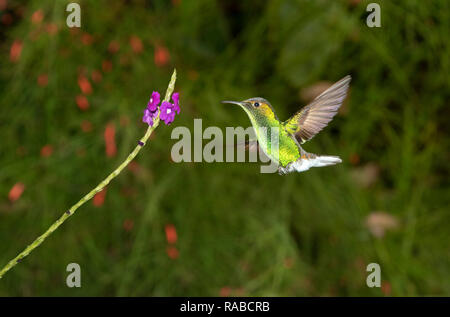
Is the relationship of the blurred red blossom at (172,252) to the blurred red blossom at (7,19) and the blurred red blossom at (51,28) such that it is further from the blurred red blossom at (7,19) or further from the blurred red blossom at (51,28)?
the blurred red blossom at (7,19)

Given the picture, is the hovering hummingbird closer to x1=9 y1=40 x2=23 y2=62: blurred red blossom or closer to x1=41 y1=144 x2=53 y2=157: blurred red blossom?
x1=41 y1=144 x2=53 y2=157: blurred red blossom

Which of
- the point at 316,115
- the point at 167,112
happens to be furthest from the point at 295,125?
the point at 167,112

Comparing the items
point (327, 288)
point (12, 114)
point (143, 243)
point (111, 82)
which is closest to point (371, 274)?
point (327, 288)

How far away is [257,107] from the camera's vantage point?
0.30 meters

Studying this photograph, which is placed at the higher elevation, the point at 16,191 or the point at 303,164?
the point at 16,191

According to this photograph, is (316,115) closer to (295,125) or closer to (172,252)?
(295,125)

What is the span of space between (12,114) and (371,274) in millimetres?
626

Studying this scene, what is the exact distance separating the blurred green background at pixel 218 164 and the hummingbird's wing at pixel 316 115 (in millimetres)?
423

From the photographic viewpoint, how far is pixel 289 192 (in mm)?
838

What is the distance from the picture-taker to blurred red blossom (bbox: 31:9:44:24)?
2.65 ft

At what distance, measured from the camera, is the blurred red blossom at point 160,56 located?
89 centimetres

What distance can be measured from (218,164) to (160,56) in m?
0.21

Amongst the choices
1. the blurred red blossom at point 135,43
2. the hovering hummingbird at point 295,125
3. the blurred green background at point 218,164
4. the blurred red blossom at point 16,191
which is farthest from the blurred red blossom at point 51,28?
the hovering hummingbird at point 295,125

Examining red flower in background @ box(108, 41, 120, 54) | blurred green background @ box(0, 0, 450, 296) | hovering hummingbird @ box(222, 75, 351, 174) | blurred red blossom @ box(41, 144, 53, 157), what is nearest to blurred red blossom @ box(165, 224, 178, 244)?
blurred green background @ box(0, 0, 450, 296)
